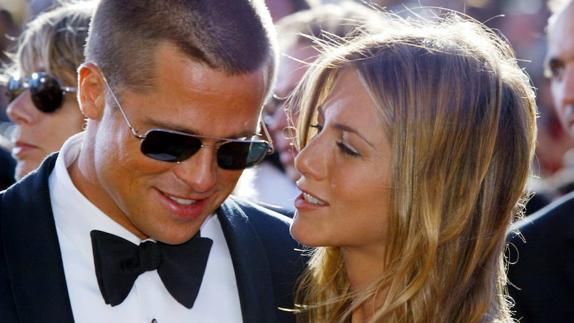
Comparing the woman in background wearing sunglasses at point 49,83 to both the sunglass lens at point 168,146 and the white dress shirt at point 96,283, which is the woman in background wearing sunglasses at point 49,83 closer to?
the white dress shirt at point 96,283

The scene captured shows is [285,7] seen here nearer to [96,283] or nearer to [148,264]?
[148,264]

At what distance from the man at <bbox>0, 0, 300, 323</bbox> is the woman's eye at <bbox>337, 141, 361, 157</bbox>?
9.4 inches

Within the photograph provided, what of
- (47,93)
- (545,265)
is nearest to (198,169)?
(545,265)

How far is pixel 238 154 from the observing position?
296 centimetres

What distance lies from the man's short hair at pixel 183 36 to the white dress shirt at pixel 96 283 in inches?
14.6

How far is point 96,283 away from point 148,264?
0.56 feet

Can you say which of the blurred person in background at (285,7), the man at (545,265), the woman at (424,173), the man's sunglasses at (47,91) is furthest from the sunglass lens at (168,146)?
the blurred person in background at (285,7)

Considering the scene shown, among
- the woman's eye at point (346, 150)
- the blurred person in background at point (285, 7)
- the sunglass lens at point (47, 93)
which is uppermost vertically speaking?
the woman's eye at point (346, 150)

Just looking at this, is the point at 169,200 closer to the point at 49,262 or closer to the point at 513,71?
the point at 49,262

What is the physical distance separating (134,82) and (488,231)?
1.18 metres

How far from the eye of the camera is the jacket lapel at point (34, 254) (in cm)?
268

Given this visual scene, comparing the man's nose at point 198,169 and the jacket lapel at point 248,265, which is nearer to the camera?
the man's nose at point 198,169

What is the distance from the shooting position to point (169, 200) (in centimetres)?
293

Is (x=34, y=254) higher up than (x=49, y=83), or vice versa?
(x=34, y=254)
